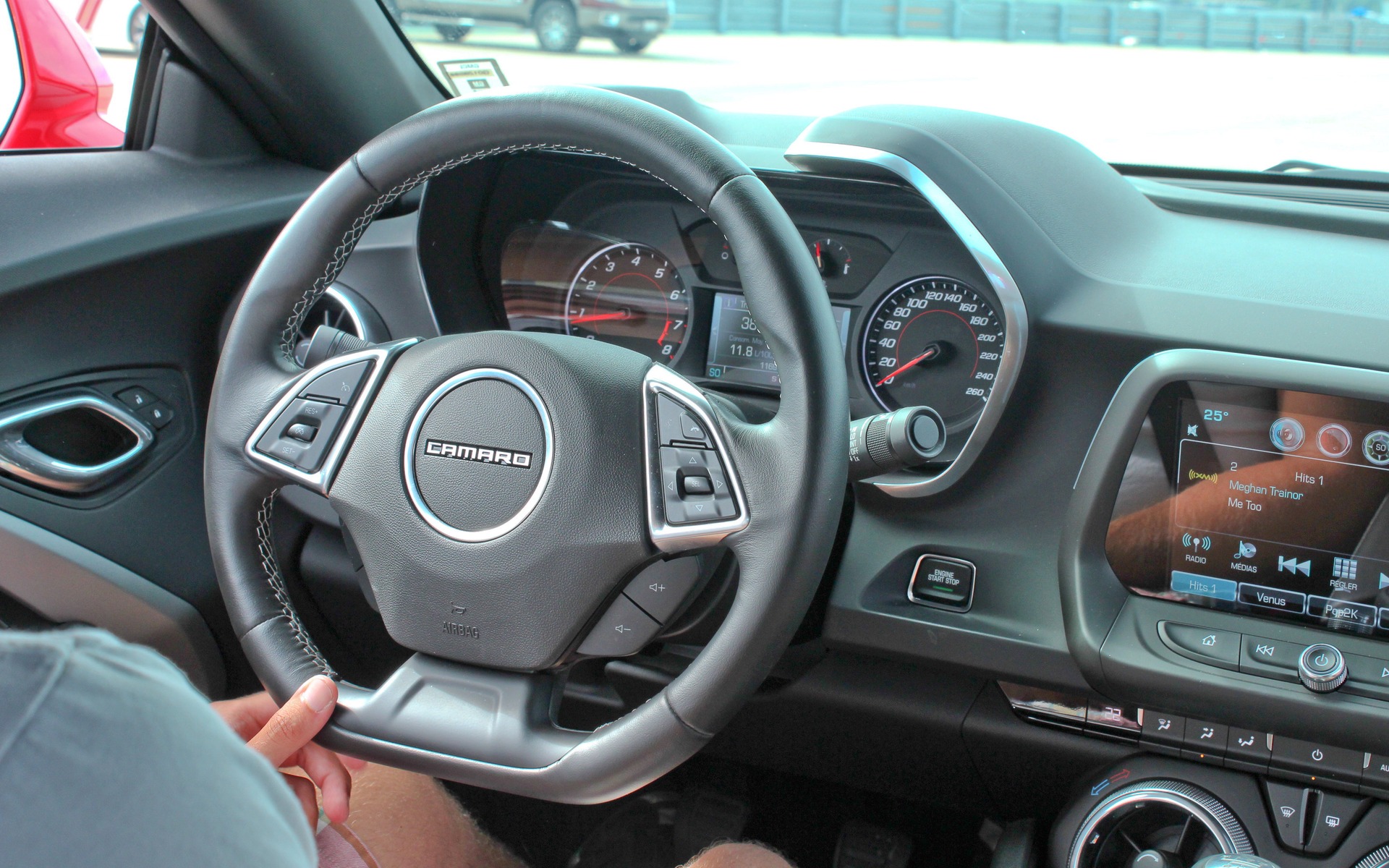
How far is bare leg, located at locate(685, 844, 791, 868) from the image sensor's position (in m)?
1.36

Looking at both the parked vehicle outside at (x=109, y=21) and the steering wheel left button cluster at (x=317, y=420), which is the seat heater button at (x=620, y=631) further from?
the parked vehicle outside at (x=109, y=21)

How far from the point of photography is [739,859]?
1.37m

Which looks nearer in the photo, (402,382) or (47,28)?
(402,382)

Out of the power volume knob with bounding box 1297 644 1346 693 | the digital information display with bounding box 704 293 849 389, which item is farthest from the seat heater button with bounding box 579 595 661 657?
the power volume knob with bounding box 1297 644 1346 693

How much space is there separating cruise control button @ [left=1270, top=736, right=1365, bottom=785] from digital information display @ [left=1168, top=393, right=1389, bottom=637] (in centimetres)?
13

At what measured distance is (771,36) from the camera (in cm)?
166

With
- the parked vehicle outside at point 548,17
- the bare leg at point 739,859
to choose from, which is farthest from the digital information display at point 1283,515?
the parked vehicle outside at point 548,17

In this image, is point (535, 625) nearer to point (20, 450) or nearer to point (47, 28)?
point (20, 450)

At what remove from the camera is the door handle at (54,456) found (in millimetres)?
1479

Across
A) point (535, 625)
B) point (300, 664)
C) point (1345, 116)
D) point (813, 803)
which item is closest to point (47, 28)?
point (300, 664)

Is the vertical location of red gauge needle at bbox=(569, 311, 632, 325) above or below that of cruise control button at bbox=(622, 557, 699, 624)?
above

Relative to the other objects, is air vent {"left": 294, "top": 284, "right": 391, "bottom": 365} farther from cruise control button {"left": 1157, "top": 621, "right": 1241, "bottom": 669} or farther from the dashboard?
cruise control button {"left": 1157, "top": 621, "right": 1241, "bottom": 669}

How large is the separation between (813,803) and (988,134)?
1.05 meters

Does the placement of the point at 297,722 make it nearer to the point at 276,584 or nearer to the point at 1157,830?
the point at 276,584
